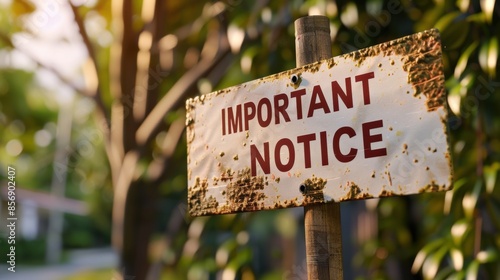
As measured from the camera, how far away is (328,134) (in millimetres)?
1327

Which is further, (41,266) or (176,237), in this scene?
(41,266)

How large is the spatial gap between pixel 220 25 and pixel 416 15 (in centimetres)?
118

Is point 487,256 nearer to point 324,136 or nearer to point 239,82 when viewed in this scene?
point 324,136

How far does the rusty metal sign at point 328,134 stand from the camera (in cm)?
121

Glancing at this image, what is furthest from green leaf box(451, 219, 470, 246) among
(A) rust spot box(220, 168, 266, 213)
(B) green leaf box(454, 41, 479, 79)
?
(A) rust spot box(220, 168, 266, 213)

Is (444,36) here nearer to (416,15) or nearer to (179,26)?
(416,15)

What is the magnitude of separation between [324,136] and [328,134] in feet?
0.04

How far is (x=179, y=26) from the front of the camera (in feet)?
16.5

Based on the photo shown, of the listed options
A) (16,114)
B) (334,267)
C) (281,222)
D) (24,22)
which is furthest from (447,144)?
(16,114)

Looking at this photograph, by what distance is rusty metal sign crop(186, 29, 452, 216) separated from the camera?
1.21m

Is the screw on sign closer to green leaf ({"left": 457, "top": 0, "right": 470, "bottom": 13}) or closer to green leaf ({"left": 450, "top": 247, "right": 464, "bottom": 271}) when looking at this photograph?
green leaf ({"left": 450, "top": 247, "right": 464, "bottom": 271})

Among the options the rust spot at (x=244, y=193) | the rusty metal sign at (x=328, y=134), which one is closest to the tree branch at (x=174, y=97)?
the rusty metal sign at (x=328, y=134)

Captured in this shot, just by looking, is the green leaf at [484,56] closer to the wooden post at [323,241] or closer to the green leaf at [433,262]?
the green leaf at [433,262]

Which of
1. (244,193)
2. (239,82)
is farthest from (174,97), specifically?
(244,193)
